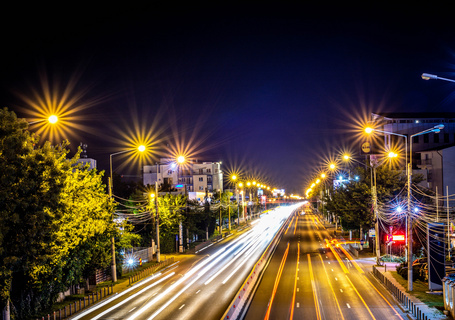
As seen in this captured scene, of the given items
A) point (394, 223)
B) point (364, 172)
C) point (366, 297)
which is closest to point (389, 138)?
point (364, 172)

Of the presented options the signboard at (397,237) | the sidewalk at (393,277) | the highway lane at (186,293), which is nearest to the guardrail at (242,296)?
the highway lane at (186,293)

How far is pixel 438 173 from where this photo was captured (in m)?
69.6

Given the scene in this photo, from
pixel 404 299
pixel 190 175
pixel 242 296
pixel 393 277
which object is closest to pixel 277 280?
pixel 242 296

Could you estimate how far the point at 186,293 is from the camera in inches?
1148

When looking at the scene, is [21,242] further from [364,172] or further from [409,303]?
[364,172]

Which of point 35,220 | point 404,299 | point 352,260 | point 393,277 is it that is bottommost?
point 352,260

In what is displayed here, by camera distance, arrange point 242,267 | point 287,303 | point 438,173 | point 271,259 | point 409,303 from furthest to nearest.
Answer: point 438,173 → point 271,259 → point 242,267 → point 287,303 → point 409,303

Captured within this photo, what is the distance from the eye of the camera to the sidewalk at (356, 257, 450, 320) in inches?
885

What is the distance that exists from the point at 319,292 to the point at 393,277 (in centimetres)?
856

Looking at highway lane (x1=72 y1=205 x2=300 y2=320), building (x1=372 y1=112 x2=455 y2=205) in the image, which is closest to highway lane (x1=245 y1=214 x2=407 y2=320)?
highway lane (x1=72 y1=205 x2=300 y2=320)

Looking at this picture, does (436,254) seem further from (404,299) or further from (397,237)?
(397,237)

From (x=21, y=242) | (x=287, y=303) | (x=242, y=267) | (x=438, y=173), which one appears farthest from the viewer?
(x=438, y=173)

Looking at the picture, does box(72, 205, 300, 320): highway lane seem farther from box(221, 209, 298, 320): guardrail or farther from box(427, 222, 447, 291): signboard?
box(427, 222, 447, 291): signboard

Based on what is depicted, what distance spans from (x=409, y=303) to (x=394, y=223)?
22710 mm
